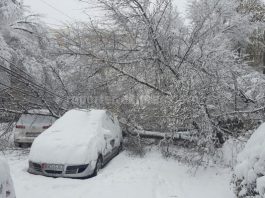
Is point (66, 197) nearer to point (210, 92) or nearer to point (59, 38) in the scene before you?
point (210, 92)

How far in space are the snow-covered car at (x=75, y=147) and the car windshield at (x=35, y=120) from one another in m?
3.11

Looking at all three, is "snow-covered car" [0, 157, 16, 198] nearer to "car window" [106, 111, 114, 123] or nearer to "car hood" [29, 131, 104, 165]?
"car hood" [29, 131, 104, 165]

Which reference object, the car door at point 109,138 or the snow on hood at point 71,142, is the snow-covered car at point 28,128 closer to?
the snow on hood at point 71,142

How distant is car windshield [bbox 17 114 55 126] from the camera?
14.9m

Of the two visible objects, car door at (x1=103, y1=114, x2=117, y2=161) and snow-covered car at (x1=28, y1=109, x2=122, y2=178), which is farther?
car door at (x1=103, y1=114, x2=117, y2=161)

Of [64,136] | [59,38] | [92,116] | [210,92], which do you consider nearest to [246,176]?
[210,92]

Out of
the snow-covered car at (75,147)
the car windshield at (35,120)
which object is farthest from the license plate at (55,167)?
the car windshield at (35,120)

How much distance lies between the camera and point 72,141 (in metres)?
10.4

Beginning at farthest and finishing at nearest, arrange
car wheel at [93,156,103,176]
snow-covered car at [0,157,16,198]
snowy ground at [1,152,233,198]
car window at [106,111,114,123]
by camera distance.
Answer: car window at [106,111,114,123], car wheel at [93,156,103,176], snowy ground at [1,152,233,198], snow-covered car at [0,157,16,198]

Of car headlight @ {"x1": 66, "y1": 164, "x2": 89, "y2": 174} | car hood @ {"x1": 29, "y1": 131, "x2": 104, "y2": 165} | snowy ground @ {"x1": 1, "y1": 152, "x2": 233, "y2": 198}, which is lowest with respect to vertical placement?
snowy ground @ {"x1": 1, "y1": 152, "x2": 233, "y2": 198}

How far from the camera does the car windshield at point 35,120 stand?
49.0 feet

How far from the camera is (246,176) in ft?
21.9

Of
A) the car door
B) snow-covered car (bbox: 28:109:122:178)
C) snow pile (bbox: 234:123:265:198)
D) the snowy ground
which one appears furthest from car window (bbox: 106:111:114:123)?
snow pile (bbox: 234:123:265:198)

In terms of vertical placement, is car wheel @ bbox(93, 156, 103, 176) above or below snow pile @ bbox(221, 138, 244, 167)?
below
